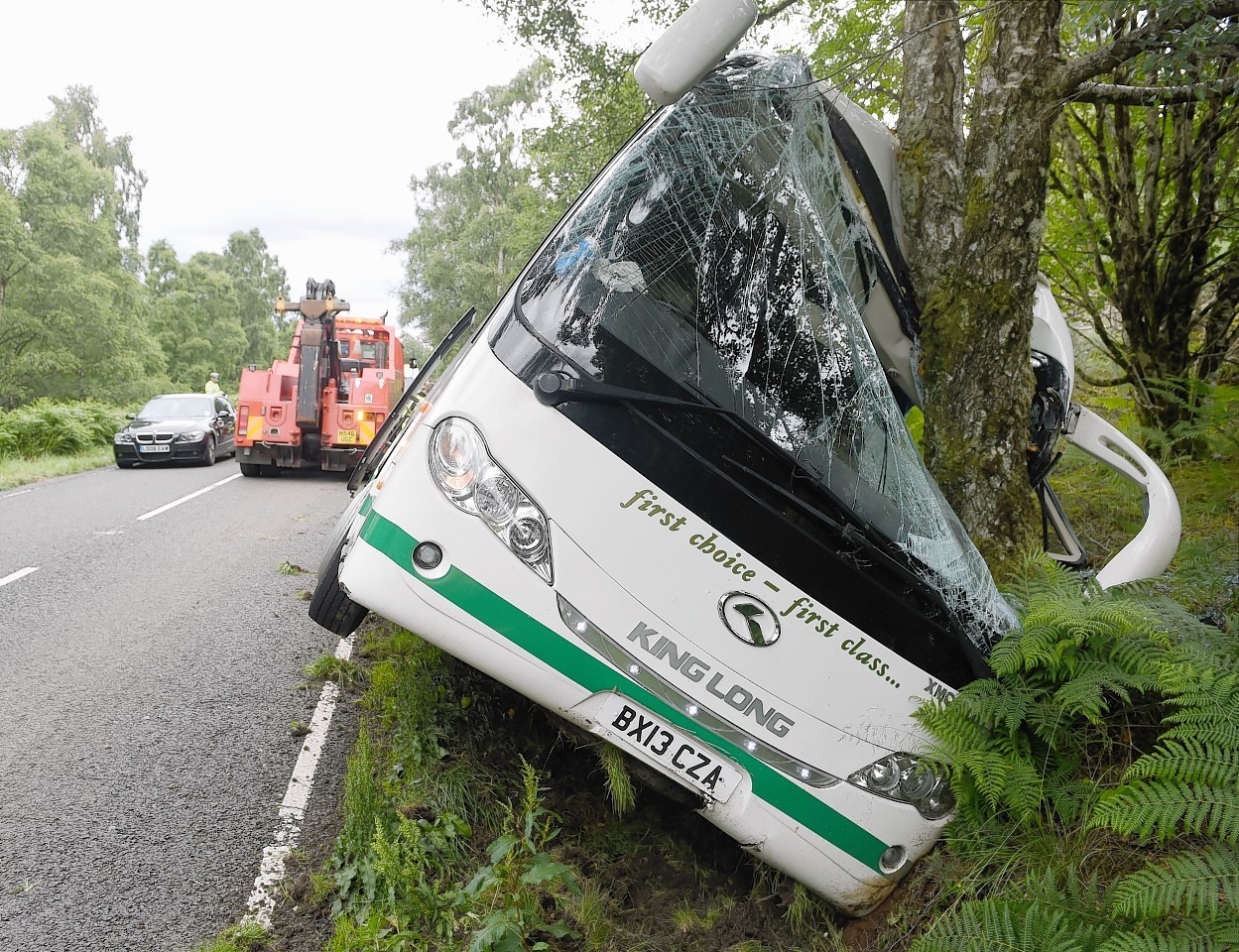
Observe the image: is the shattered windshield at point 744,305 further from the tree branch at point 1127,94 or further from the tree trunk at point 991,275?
the tree branch at point 1127,94

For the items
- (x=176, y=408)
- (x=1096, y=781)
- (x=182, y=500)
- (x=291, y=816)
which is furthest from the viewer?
(x=176, y=408)

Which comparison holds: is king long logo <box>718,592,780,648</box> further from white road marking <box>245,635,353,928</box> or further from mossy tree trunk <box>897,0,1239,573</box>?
mossy tree trunk <box>897,0,1239,573</box>

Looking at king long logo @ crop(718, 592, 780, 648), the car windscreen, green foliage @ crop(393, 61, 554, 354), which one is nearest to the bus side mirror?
king long logo @ crop(718, 592, 780, 648)

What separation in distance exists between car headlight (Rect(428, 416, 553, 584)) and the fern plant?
131cm

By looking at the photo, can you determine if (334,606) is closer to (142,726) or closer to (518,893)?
(142,726)

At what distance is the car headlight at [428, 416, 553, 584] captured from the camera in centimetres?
237

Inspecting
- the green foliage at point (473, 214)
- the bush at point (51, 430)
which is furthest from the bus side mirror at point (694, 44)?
the green foliage at point (473, 214)

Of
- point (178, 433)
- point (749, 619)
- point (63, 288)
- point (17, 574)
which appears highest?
point (749, 619)

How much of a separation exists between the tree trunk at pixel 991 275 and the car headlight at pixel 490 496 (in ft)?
7.71

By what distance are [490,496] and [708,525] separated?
0.64 meters

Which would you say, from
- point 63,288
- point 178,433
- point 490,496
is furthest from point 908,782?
point 63,288

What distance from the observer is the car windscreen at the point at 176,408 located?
15641 millimetres

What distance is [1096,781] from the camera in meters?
2.55

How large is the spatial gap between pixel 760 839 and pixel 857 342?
5.30 feet
